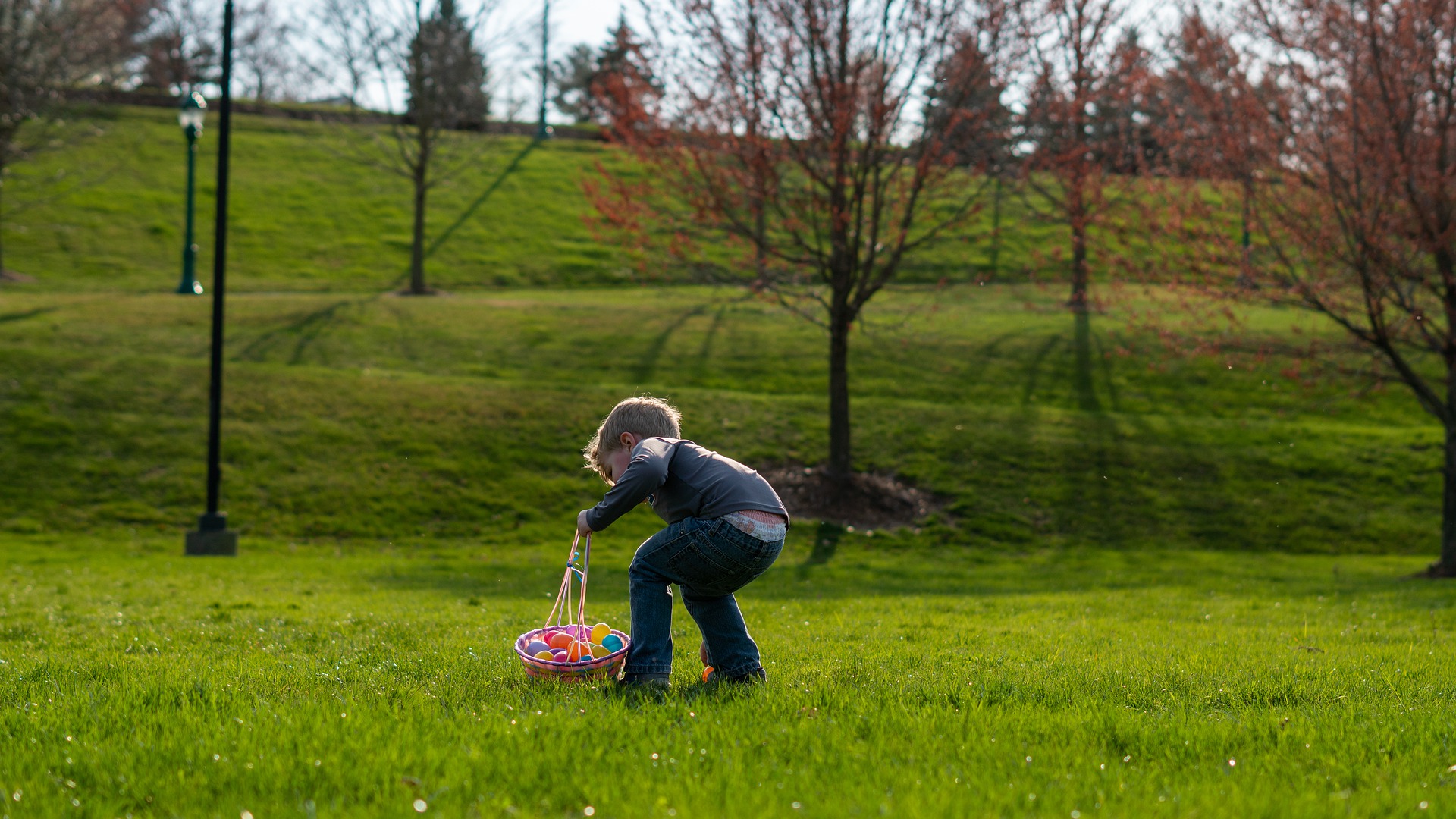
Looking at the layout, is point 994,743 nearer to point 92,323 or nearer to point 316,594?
point 316,594

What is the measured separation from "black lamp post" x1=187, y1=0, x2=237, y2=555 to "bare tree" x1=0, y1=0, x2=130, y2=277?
1547cm

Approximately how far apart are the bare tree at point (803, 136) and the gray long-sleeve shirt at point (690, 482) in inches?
410

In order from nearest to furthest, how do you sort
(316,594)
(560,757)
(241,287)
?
(560,757) < (316,594) < (241,287)

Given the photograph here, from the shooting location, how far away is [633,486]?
455cm

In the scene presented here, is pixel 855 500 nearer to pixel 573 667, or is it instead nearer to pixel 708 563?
pixel 708 563

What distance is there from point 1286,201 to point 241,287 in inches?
1100

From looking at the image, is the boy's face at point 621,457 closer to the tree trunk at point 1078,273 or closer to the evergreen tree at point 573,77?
the tree trunk at point 1078,273

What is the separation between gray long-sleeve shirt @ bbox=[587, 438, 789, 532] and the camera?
4.61m

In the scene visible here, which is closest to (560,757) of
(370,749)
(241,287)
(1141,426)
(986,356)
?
(370,749)

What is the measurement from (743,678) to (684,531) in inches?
33.4

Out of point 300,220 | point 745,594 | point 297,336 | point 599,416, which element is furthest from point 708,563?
point 300,220

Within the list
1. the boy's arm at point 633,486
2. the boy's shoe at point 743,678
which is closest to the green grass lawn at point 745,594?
the boy's shoe at point 743,678

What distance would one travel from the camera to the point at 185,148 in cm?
4344

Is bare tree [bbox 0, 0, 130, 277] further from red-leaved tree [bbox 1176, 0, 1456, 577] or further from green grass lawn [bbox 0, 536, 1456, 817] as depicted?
red-leaved tree [bbox 1176, 0, 1456, 577]
